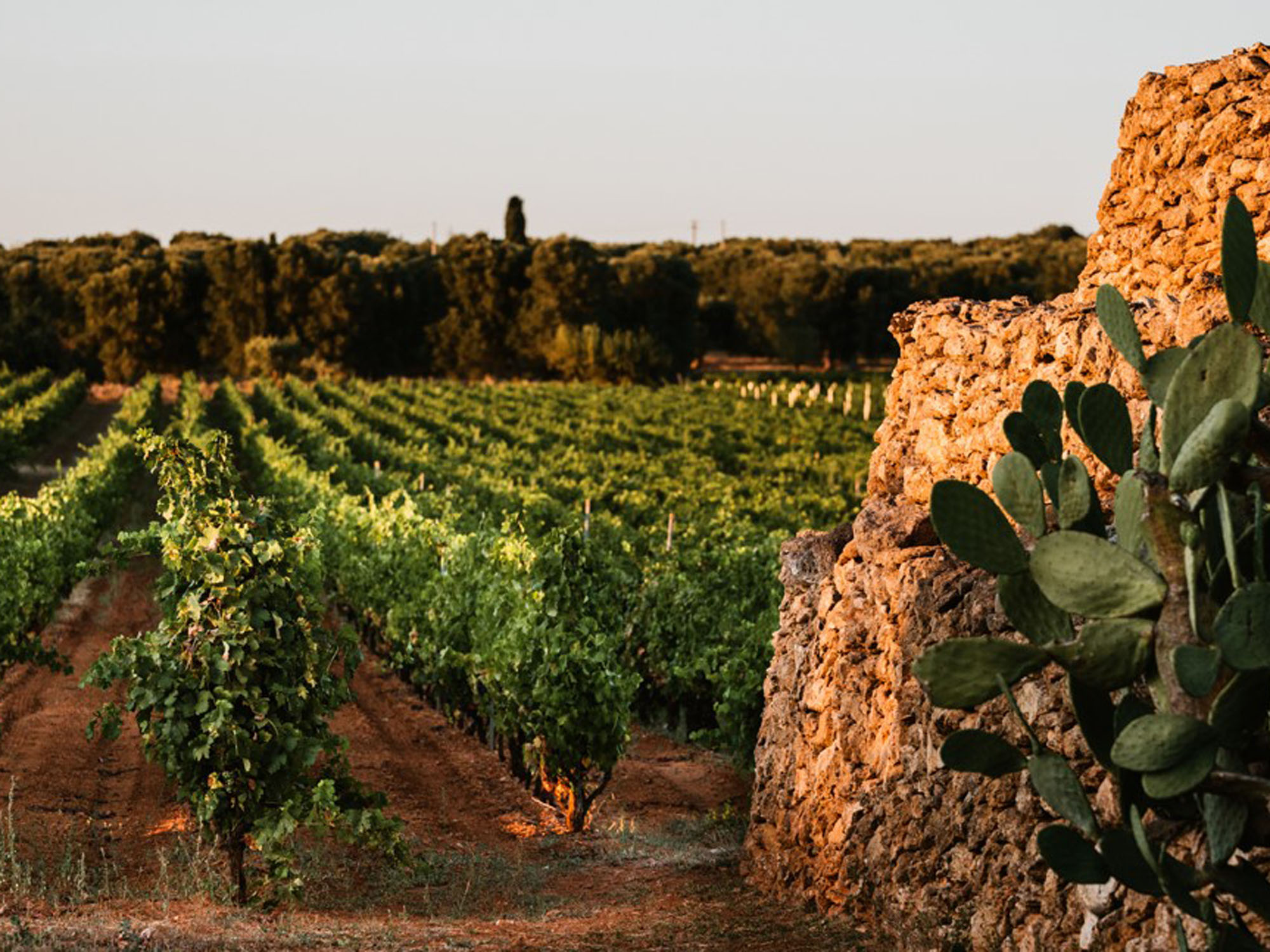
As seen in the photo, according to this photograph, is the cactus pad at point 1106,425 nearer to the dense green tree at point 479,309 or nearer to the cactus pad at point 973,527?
the cactus pad at point 973,527

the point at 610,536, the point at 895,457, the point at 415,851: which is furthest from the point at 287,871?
the point at 610,536

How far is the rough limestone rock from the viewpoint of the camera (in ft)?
21.5

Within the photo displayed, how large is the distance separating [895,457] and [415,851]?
4.56 m

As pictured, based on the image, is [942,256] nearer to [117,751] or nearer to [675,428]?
[675,428]

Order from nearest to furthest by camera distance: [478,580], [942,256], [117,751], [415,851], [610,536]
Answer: [415,851], [117,751], [478,580], [610,536], [942,256]

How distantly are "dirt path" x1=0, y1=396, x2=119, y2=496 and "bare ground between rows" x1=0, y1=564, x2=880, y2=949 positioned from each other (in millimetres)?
12038

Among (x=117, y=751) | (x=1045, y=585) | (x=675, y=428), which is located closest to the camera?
(x=1045, y=585)

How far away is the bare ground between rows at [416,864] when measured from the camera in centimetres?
742

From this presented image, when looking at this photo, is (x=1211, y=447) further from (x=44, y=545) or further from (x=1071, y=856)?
(x=44, y=545)

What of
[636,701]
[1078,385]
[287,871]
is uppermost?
[1078,385]

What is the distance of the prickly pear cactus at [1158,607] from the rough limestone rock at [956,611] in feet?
6.53

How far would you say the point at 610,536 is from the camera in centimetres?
2136

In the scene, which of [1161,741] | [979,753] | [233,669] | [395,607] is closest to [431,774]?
[395,607]

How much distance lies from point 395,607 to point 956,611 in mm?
10208
